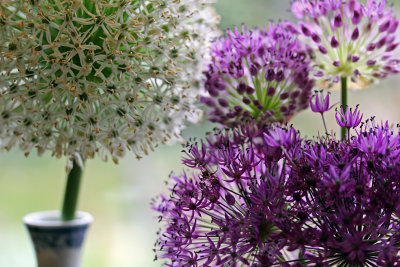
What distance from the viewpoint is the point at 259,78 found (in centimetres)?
68

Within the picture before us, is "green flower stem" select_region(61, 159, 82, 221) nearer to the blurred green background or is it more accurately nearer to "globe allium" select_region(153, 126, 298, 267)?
"globe allium" select_region(153, 126, 298, 267)

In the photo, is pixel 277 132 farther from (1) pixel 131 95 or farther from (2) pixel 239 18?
(2) pixel 239 18

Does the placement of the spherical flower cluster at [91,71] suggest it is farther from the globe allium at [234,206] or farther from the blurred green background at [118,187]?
the blurred green background at [118,187]

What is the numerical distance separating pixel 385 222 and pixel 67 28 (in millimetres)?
445

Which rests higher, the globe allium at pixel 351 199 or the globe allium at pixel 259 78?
the globe allium at pixel 259 78

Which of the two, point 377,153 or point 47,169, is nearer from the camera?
point 377,153

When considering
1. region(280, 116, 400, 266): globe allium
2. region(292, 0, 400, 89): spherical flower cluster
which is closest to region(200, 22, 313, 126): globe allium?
region(292, 0, 400, 89): spherical flower cluster

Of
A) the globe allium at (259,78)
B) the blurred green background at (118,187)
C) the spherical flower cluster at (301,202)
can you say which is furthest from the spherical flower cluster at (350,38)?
the blurred green background at (118,187)

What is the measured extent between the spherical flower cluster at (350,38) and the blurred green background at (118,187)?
546mm

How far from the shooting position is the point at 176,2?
2.16ft

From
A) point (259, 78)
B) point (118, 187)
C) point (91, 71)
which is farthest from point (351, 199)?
point (118, 187)

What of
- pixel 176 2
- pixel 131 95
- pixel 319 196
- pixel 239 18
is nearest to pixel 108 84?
pixel 131 95

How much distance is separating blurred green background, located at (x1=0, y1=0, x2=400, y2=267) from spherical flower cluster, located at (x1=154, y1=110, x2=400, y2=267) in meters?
0.71

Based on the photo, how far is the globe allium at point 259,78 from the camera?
664 millimetres
